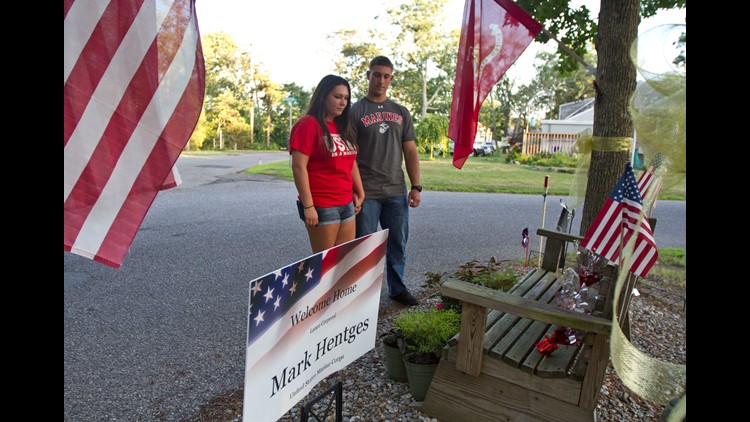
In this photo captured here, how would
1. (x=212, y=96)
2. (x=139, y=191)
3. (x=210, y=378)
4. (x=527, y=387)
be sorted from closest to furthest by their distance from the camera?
(x=139, y=191)
(x=527, y=387)
(x=210, y=378)
(x=212, y=96)

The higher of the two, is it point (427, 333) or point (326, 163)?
point (326, 163)

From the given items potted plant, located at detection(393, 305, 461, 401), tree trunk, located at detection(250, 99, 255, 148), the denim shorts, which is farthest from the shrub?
tree trunk, located at detection(250, 99, 255, 148)

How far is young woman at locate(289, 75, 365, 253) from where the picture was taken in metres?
3.32

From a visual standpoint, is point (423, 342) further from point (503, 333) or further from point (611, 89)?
point (611, 89)

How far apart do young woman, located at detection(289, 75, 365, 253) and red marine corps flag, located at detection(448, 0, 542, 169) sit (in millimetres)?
731

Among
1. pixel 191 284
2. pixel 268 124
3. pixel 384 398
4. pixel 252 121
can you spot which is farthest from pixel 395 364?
pixel 252 121

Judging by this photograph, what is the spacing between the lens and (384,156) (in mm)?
4031

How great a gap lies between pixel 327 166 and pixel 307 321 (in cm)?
153

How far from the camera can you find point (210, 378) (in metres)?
3.23

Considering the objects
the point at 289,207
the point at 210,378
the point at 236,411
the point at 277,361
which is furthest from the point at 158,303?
the point at 289,207

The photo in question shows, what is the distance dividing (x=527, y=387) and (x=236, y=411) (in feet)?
5.01

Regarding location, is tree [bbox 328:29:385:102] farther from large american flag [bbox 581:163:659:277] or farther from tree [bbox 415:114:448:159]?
large american flag [bbox 581:163:659:277]

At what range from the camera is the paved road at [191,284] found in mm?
3098
